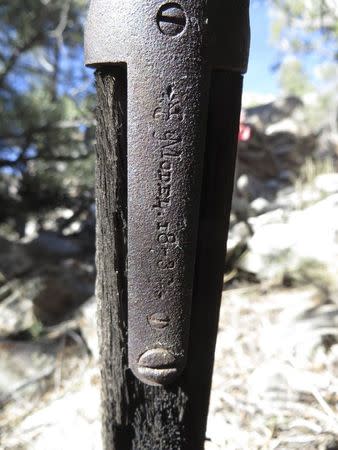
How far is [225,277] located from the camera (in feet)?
7.81

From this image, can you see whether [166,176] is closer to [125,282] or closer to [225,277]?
[125,282]

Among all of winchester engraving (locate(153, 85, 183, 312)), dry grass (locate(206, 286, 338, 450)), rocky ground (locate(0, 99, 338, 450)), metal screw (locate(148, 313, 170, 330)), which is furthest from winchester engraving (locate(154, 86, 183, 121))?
Result: dry grass (locate(206, 286, 338, 450))

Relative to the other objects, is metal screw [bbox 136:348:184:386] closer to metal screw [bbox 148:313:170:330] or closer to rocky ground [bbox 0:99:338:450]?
metal screw [bbox 148:313:170:330]

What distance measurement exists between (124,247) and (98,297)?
133 millimetres

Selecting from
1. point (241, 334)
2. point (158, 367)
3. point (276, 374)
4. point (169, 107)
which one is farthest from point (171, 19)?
point (241, 334)

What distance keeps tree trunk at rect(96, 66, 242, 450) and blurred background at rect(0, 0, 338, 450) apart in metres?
0.40

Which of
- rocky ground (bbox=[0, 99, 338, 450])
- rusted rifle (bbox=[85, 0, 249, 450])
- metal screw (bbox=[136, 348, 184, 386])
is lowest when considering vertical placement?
rocky ground (bbox=[0, 99, 338, 450])

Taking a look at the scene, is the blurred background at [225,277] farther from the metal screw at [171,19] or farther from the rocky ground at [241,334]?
the metal screw at [171,19]

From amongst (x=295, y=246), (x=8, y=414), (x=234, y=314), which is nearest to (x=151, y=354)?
(x=8, y=414)

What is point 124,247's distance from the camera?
70 centimetres

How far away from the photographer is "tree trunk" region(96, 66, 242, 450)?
62 centimetres

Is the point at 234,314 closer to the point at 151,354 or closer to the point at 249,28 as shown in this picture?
the point at 151,354

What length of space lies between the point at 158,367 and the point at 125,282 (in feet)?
0.48

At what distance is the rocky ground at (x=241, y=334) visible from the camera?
1321mm
